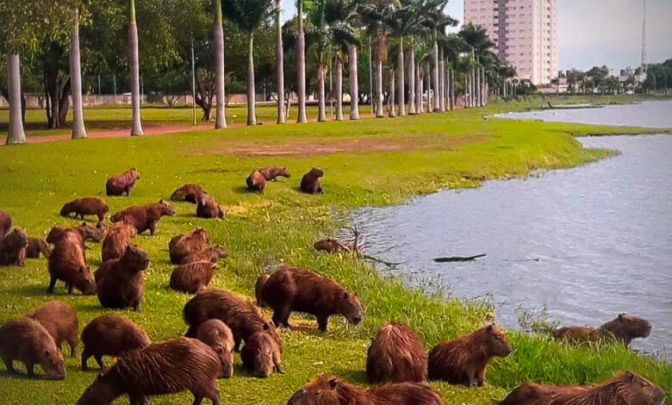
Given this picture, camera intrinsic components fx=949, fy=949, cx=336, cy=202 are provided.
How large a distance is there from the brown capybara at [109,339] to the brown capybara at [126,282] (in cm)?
202

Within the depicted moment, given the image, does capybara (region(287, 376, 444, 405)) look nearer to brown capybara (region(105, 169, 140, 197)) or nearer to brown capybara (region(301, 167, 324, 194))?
brown capybara (region(105, 169, 140, 197))

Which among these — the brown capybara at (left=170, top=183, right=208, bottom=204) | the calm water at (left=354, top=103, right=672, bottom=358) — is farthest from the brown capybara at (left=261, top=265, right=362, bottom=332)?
the brown capybara at (left=170, top=183, right=208, bottom=204)

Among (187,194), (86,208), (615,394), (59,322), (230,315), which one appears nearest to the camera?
(615,394)

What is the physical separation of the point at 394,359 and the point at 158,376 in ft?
6.79

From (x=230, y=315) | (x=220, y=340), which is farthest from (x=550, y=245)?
(x=220, y=340)

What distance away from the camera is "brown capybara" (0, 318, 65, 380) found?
7438 mm

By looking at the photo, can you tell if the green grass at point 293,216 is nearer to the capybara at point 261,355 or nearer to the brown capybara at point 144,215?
the capybara at point 261,355

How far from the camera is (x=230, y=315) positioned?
8555 mm

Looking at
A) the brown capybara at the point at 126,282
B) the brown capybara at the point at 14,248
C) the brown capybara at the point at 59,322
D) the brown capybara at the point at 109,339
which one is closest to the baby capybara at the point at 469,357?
the brown capybara at the point at 109,339

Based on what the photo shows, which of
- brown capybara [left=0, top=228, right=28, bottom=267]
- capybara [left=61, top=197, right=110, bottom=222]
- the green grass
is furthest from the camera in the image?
capybara [left=61, top=197, right=110, bottom=222]

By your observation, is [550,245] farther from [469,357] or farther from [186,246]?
[469,357]

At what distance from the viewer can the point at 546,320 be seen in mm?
11953

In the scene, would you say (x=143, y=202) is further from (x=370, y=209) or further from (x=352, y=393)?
(x=352, y=393)

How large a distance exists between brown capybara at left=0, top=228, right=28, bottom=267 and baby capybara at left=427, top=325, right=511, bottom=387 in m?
5.84
